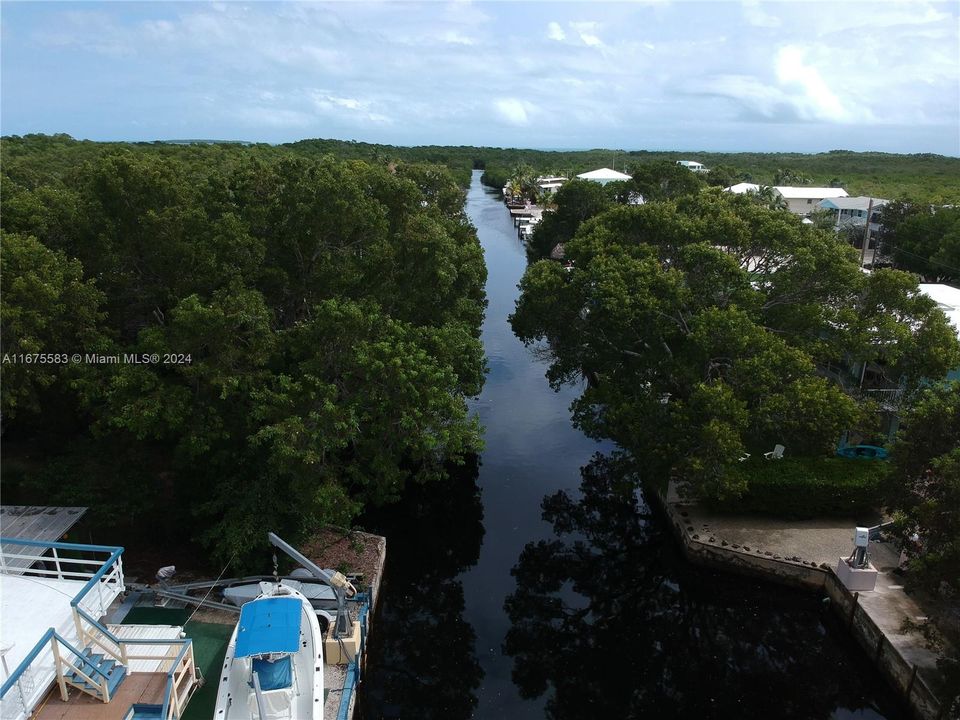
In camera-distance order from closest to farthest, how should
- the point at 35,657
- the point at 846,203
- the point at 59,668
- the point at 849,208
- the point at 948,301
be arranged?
1. the point at 35,657
2. the point at 59,668
3. the point at 948,301
4. the point at 849,208
5. the point at 846,203

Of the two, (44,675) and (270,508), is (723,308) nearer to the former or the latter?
(270,508)

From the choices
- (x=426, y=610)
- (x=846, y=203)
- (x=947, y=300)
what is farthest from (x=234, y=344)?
(x=846, y=203)

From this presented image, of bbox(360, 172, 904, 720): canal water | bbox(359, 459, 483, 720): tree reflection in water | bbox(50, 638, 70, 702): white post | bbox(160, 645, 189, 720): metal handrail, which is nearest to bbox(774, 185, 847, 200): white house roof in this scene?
bbox(360, 172, 904, 720): canal water

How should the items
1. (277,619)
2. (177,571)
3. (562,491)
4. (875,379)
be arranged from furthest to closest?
(875,379) → (562,491) → (177,571) → (277,619)

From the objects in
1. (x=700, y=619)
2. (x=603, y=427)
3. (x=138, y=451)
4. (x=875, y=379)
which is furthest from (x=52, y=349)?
(x=875, y=379)

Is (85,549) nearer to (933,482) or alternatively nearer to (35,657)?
(35,657)

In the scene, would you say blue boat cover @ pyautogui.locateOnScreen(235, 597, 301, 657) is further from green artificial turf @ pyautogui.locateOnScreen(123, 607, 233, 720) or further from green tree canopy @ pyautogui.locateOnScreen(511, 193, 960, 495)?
green tree canopy @ pyautogui.locateOnScreen(511, 193, 960, 495)

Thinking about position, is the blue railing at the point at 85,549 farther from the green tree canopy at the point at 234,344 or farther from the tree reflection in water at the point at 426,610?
the tree reflection in water at the point at 426,610
